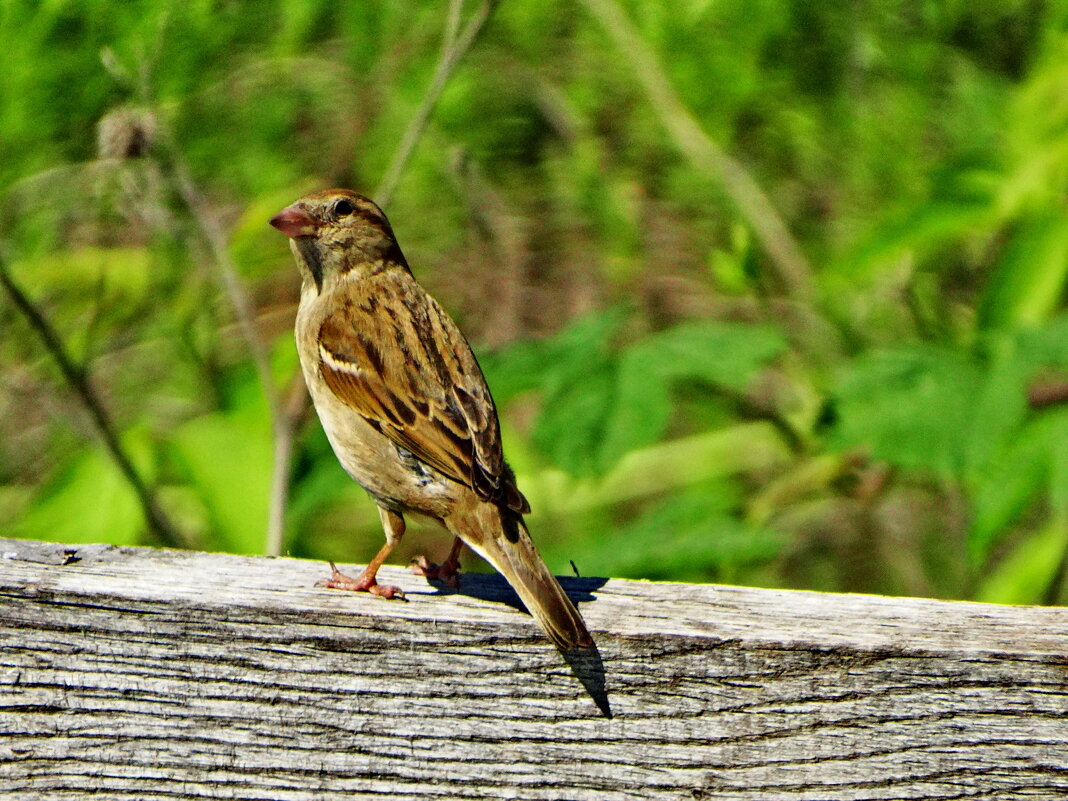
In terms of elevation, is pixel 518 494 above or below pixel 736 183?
below

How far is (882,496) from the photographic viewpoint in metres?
3.80

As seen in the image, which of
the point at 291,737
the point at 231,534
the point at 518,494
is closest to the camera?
the point at 291,737

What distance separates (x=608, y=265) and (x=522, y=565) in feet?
9.20

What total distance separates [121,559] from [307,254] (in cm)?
149

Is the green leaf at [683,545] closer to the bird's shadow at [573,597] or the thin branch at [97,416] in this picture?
the bird's shadow at [573,597]

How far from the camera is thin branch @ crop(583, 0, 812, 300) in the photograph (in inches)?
168

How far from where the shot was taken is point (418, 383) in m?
2.84

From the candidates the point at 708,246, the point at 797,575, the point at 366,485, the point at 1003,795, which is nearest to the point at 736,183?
the point at 708,246

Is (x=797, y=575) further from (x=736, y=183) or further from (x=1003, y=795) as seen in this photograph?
(x=1003, y=795)

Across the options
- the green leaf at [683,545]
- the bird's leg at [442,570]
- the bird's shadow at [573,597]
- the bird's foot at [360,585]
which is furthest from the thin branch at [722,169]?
the bird's foot at [360,585]

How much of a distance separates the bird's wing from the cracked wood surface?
24.6 inches

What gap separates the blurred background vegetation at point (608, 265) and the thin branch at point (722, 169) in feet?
0.04

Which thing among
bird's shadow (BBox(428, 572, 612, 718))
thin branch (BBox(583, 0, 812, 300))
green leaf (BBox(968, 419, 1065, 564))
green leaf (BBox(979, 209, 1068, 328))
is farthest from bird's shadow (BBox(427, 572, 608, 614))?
thin branch (BBox(583, 0, 812, 300))

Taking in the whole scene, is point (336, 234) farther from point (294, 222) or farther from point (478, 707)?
point (478, 707)
